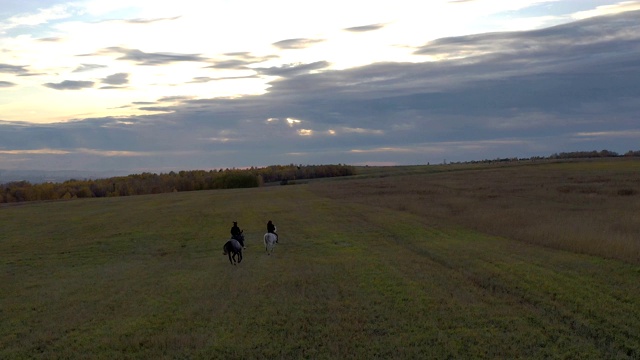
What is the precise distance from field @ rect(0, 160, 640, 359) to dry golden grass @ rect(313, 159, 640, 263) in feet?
0.85

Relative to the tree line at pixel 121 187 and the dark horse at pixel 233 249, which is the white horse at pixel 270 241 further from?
the tree line at pixel 121 187

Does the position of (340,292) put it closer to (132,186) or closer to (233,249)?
(233,249)

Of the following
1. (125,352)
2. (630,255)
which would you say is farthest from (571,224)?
(125,352)

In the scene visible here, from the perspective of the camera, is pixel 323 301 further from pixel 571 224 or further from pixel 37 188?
pixel 37 188

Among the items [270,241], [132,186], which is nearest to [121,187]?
[132,186]

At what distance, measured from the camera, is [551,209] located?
43344 millimetres

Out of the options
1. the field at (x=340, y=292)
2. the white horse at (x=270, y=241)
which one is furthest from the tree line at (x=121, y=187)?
the white horse at (x=270, y=241)

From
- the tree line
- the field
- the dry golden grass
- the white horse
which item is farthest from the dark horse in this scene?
the tree line

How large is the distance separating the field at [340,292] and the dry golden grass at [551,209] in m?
0.26

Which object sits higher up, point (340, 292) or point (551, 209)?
point (340, 292)

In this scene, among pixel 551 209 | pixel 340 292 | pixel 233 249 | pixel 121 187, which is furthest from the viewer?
pixel 121 187

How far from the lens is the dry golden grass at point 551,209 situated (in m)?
26.4

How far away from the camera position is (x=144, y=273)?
22109 millimetres

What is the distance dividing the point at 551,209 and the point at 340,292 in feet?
101
